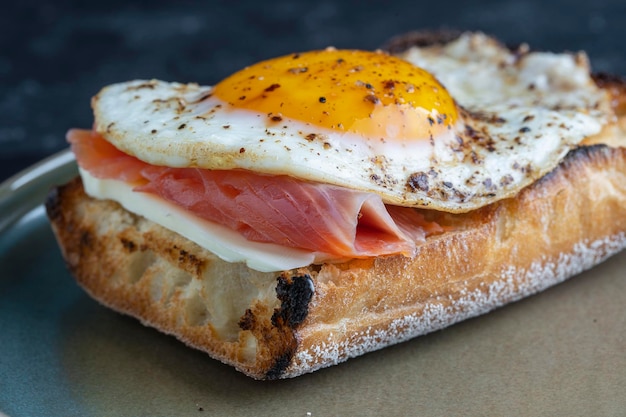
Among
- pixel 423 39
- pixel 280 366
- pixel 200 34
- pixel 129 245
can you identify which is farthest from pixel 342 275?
pixel 200 34

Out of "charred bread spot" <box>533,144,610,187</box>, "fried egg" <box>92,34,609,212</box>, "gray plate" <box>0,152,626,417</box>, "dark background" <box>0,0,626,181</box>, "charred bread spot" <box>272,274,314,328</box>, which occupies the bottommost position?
"dark background" <box>0,0,626,181</box>

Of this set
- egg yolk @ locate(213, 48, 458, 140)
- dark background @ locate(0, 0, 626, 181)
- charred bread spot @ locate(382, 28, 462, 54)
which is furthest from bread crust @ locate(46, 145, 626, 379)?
dark background @ locate(0, 0, 626, 181)

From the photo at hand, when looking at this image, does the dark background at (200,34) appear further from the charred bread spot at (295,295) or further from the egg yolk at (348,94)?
the charred bread spot at (295,295)

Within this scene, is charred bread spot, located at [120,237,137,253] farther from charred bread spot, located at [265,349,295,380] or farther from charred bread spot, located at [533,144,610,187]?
charred bread spot, located at [533,144,610,187]

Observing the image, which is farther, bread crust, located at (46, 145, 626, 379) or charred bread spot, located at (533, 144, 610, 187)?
charred bread spot, located at (533, 144, 610, 187)

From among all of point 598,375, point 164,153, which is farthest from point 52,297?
point 598,375

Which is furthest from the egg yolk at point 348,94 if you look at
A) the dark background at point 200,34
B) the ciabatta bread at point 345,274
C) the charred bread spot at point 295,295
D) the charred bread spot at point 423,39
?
the dark background at point 200,34

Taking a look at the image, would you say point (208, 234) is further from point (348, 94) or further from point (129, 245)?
point (348, 94)

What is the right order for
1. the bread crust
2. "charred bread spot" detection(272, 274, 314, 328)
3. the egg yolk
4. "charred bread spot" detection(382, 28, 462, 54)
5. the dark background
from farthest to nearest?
the dark background, "charred bread spot" detection(382, 28, 462, 54), the egg yolk, the bread crust, "charred bread spot" detection(272, 274, 314, 328)
